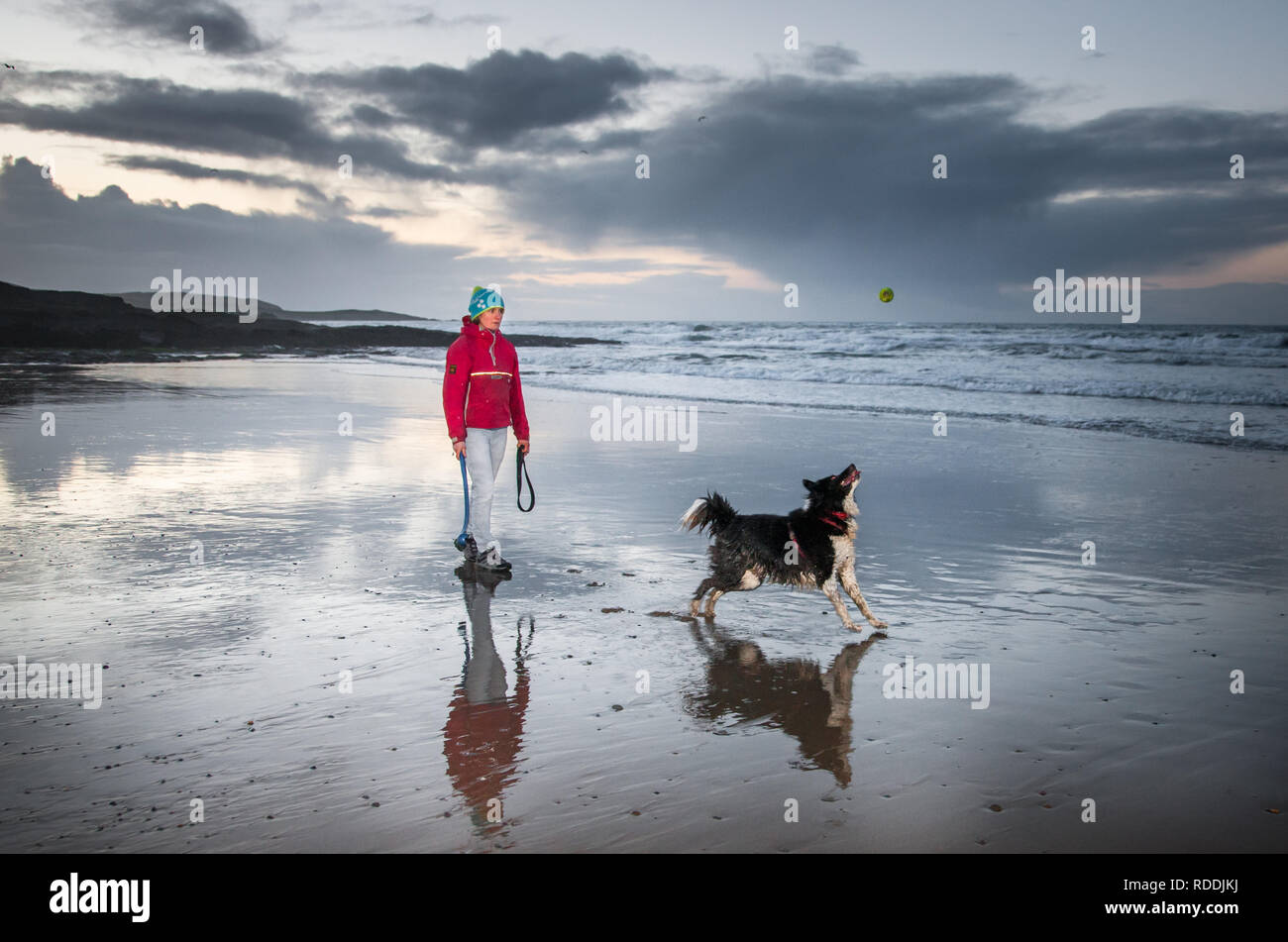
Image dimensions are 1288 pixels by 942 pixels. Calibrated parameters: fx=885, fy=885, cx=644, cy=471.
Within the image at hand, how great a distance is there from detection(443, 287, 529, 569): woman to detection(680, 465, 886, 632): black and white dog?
1.98 metres

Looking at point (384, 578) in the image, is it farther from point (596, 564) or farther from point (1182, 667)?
point (1182, 667)

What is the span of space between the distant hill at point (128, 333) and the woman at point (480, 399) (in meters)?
27.9

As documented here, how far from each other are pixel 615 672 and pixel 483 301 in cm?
346

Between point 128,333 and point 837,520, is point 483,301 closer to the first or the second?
point 837,520

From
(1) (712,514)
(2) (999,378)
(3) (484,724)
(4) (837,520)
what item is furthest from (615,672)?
(2) (999,378)

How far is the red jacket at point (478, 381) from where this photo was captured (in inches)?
268

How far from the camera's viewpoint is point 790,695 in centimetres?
432

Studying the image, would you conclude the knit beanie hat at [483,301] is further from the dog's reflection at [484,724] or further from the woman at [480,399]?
the dog's reflection at [484,724]

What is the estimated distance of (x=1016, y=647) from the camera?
16.1 ft

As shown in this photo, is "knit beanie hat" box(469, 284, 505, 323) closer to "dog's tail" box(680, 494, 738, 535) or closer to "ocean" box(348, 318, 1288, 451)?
"dog's tail" box(680, 494, 738, 535)

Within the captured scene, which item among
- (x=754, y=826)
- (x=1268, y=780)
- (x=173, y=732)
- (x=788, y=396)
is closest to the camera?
(x=754, y=826)

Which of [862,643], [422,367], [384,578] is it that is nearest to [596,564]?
[384,578]

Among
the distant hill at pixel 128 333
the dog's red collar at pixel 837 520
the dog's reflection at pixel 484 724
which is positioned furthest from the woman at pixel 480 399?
the distant hill at pixel 128 333

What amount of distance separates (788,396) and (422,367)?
14.2 meters
